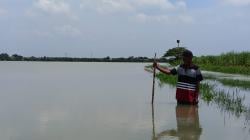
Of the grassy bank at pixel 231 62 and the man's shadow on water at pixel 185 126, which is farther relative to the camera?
the grassy bank at pixel 231 62

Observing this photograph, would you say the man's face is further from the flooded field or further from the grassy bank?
the grassy bank

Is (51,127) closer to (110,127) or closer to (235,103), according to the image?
(110,127)

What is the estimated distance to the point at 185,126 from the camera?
865 cm

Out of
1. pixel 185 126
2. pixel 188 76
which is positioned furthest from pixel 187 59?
pixel 185 126

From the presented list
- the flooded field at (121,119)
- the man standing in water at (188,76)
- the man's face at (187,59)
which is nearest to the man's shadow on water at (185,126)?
the flooded field at (121,119)

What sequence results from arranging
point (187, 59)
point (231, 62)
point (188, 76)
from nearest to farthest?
point (187, 59) → point (188, 76) → point (231, 62)

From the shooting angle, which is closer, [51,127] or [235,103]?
[51,127]

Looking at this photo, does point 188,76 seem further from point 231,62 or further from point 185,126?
point 231,62

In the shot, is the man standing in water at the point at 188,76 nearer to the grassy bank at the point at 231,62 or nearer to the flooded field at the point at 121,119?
the flooded field at the point at 121,119

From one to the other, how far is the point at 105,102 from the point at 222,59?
31137mm

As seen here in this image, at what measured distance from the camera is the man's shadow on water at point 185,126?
7.55 m

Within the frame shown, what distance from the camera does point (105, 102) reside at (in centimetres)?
1311

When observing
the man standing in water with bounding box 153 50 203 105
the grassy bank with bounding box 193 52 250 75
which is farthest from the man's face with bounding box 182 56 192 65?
the grassy bank with bounding box 193 52 250 75

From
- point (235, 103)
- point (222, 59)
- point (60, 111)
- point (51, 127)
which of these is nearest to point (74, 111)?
point (60, 111)
